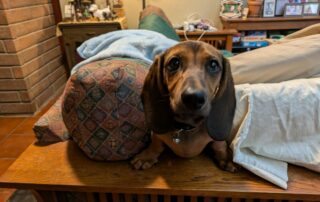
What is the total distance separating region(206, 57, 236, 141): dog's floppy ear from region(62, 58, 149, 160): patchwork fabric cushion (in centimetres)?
23

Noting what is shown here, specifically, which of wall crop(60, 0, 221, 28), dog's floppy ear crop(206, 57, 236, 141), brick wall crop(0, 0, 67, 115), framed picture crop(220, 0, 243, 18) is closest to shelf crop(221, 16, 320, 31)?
framed picture crop(220, 0, 243, 18)

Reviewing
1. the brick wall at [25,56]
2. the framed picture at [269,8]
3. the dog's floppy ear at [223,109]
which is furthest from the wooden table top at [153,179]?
the framed picture at [269,8]

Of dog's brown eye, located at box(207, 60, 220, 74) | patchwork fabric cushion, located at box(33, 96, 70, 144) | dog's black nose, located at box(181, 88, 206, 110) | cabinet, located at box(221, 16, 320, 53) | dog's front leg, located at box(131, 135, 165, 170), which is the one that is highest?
dog's brown eye, located at box(207, 60, 220, 74)

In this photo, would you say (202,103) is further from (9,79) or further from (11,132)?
(9,79)

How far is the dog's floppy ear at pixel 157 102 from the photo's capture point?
0.81 m

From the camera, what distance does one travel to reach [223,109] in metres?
0.80

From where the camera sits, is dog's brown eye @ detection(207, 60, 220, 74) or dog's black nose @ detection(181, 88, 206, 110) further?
dog's brown eye @ detection(207, 60, 220, 74)

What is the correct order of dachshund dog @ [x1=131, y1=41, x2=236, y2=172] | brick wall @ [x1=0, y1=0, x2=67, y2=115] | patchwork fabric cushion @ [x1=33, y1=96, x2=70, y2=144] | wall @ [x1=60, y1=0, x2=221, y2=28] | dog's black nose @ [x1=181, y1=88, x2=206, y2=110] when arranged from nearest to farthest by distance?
dog's black nose @ [x1=181, y1=88, x2=206, y2=110] < dachshund dog @ [x1=131, y1=41, x2=236, y2=172] < patchwork fabric cushion @ [x1=33, y1=96, x2=70, y2=144] < brick wall @ [x1=0, y1=0, x2=67, y2=115] < wall @ [x1=60, y1=0, x2=221, y2=28]

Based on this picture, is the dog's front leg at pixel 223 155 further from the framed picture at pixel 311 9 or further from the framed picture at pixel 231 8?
the framed picture at pixel 311 9

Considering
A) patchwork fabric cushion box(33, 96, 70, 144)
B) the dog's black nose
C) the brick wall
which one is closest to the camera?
the dog's black nose

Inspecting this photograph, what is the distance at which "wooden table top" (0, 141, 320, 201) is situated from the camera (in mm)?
782

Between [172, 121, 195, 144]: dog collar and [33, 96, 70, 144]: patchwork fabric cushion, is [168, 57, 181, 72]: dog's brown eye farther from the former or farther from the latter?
[33, 96, 70, 144]: patchwork fabric cushion

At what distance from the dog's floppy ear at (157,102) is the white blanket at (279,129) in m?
0.24

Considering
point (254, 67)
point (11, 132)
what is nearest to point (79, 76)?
point (254, 67)
